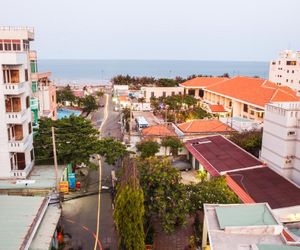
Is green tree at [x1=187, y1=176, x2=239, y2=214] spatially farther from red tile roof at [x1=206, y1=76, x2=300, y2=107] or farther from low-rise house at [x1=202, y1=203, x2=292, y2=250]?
red tile roof at [x1=206, y1=76, x2=300, y2=107]

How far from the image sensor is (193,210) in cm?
1914

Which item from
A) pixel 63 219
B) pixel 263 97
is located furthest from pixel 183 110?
pixel 63 219

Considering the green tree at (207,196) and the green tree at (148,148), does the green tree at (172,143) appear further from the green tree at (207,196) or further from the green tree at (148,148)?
the green tree at (207,196)

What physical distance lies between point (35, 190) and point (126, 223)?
8651 mm

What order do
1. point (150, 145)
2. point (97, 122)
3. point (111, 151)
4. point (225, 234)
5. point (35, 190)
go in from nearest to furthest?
point (225, 234)
point (35, 190)
point (111, 151)
point (150, 145)
point (97, 122)

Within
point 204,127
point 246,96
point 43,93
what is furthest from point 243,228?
point 246,96

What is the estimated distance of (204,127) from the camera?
3909 cm

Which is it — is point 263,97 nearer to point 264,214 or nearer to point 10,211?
point 264,214

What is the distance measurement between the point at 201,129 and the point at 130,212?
24.7 metres

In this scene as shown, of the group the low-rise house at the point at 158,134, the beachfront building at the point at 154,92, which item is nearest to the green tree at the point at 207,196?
Answer: the low-rise house at the point at 158,134

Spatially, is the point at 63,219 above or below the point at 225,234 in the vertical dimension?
below

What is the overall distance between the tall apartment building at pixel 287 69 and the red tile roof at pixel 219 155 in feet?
190

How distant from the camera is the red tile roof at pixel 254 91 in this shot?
49291mm

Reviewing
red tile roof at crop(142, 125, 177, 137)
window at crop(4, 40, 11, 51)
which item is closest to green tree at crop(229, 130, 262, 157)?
red tile roof at crop(142, 125, 177, 137)
